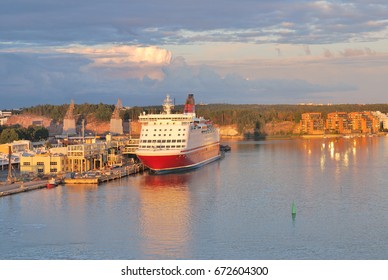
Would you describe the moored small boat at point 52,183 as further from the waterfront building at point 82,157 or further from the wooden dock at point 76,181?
the waterfront building at point 82,157

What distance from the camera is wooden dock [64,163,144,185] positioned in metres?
17.9

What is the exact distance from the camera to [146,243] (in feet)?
33.9

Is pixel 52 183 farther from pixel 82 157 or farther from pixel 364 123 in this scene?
pixel 364 123

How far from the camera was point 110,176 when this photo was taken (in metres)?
19.1

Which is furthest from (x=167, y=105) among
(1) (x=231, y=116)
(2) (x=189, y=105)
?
(1) (x=231, y=116)

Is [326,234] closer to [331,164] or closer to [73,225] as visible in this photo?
→ [73,225]

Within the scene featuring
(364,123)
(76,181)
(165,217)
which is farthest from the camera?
(364,123)

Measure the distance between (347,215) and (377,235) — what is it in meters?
1.76

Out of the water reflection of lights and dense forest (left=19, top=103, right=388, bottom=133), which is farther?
dense forest (left=19, top=103, right=388, bottom=133)

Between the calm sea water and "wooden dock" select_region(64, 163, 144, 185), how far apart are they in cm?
42

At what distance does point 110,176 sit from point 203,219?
726 cm

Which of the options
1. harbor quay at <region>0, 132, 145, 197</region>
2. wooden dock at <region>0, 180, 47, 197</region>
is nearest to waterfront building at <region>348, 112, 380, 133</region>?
harbor quay at <region>0, 132, 145, 197</region>

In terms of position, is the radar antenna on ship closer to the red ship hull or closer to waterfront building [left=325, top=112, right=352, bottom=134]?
the red ship hull

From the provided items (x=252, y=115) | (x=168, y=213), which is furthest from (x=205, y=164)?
(x=252, y=115)
